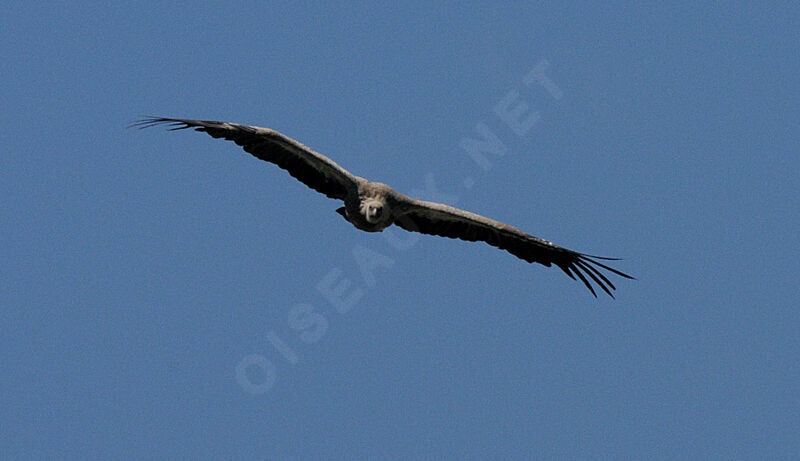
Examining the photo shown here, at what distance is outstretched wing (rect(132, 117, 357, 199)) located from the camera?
18.9 m

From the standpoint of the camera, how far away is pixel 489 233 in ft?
69.3

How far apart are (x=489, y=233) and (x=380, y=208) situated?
2573 millimetres

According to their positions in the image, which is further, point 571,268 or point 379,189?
point 571,268

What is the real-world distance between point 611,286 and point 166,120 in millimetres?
8188

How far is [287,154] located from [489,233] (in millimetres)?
4053

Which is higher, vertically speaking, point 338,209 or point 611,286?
point 611,286

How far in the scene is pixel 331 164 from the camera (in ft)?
63.4

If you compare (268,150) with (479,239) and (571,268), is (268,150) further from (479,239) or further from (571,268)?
(571,268)

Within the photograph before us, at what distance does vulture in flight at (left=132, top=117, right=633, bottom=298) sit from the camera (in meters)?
19.1

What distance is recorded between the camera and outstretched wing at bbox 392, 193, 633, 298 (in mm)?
20438

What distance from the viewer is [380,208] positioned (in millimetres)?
19453

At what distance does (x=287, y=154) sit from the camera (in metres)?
19.5

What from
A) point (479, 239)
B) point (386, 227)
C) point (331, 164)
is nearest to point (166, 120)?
point (331, 164)

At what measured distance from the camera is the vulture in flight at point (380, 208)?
1909cm
